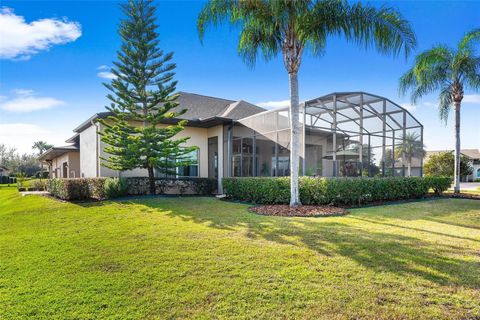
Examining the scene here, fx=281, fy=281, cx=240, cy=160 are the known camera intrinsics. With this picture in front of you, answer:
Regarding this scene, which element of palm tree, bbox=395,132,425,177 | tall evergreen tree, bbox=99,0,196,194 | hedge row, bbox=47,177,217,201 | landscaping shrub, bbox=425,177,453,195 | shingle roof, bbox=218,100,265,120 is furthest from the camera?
shingle roof, bbox=218,100,265,120

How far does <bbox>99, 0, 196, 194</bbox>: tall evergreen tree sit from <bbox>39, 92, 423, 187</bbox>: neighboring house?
1260 mm

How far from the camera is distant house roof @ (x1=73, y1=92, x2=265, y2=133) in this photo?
1518cm

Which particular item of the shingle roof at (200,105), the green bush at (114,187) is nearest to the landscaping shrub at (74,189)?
the green bush at (114,187)

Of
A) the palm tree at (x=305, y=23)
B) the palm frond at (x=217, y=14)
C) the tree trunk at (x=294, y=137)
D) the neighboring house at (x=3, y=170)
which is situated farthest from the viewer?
the neighboring house at (x=3, y=170)

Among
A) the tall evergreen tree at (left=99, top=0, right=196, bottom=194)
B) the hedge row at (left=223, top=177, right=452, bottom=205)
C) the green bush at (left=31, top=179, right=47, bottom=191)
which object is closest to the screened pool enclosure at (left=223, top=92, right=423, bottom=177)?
the hedge row at (left=223, top=177, right=452, bottom=205)

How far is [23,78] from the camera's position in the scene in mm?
12852

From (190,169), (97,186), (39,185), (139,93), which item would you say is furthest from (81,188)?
(39,185)

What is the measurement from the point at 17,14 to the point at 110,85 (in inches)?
160

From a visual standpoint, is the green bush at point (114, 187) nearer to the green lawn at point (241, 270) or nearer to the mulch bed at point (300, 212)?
the green lawn at point (241, 270)

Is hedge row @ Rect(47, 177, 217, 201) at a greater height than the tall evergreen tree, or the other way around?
the tall evergreen tree

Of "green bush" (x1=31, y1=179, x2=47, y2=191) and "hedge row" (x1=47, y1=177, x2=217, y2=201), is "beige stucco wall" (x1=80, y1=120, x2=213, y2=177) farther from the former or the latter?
"green bush" (x1=31, y1=179, x2=47, y2=191)

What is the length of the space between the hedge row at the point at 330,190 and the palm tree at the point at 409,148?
5.39 ft

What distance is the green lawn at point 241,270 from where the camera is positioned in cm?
278

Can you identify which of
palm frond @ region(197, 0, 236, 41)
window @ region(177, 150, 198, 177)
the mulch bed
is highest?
palm frond @ region(197, 0, 236, 41)
